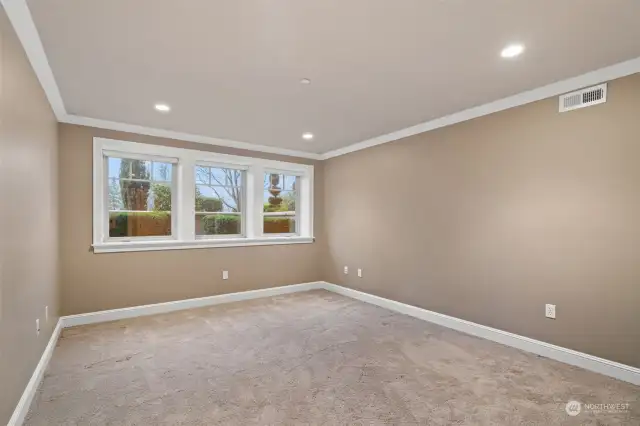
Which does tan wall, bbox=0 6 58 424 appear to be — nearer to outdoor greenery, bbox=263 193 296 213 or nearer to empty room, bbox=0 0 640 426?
empty room, bbox=0 0 640 426

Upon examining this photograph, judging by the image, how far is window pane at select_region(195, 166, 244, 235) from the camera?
480 cm

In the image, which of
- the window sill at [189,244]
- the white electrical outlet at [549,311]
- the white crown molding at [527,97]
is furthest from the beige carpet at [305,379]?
the white crown molding at [527,97]

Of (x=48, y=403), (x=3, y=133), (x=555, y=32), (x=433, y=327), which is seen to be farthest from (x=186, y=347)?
Answer: (x=555, y=32)

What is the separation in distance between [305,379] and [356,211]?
118 inches

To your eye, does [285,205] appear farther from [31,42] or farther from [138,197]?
[31,42]

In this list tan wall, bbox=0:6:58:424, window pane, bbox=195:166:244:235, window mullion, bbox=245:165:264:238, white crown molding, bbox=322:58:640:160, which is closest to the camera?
tan wall, bbox=0:6:58:424

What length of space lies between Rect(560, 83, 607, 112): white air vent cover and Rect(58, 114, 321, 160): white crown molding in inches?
143

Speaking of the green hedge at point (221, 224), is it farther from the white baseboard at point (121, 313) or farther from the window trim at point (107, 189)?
the white baseboard at point (121, 313)

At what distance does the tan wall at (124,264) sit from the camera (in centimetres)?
373

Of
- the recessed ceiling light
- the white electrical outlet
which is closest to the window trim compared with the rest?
the recessed ceiling light

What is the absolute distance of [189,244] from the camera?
453 cm

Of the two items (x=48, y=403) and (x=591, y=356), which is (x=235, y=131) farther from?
(x=591, y=356)

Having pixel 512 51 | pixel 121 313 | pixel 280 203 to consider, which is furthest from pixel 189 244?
pixel 512 51

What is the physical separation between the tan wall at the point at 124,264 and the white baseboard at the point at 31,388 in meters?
0.83
